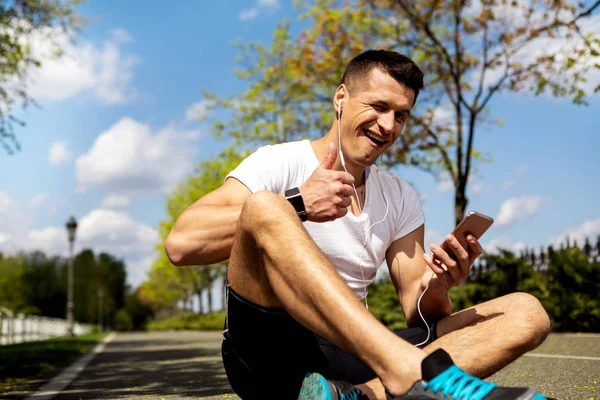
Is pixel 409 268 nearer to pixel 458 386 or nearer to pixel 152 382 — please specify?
pixel 458 386

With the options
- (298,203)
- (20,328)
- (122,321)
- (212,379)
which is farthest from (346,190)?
(122,321)

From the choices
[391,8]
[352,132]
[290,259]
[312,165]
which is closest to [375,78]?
[352,132]

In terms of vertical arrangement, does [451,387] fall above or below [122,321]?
above

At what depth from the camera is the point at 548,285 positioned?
501 inches

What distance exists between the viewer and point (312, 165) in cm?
310

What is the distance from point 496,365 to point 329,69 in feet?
52.4

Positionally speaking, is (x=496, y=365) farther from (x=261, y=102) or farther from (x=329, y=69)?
(x=261, y=102)

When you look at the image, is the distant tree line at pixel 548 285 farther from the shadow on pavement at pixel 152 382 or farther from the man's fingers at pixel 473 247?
the man's fingers at pixel 473 247

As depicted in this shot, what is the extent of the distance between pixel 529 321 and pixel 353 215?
0.88m

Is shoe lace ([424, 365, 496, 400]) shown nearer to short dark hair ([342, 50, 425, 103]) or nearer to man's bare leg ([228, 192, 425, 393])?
man's bare leg ([228, 192, 425, 393])

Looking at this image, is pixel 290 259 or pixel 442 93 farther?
pixel 442 93

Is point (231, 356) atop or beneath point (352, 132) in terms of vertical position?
beneath

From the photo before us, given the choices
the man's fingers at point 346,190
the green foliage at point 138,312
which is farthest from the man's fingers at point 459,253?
the green foliage at point 138,312

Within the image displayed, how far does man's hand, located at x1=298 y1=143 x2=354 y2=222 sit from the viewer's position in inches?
99.1
